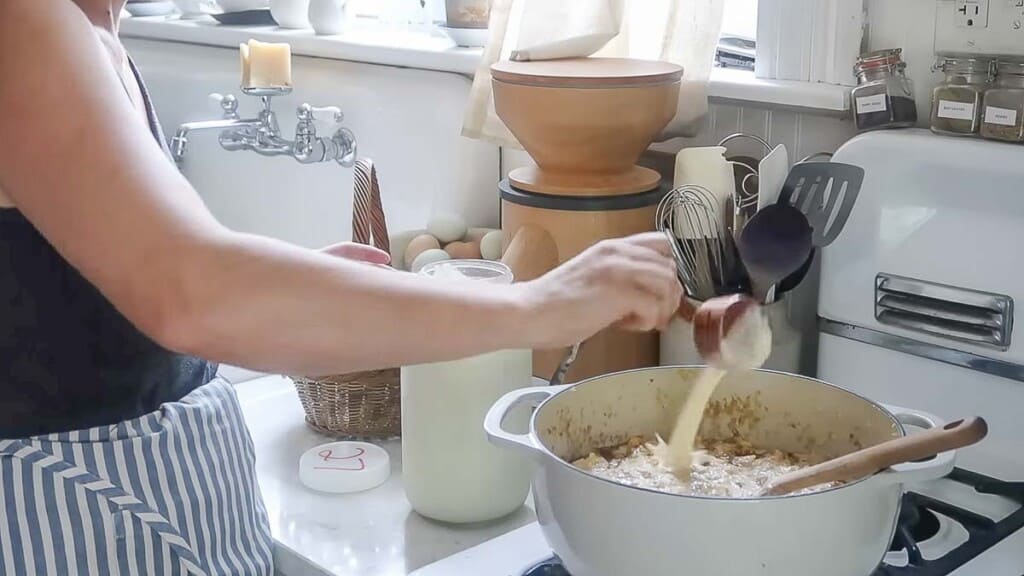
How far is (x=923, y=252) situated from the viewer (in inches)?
39.3

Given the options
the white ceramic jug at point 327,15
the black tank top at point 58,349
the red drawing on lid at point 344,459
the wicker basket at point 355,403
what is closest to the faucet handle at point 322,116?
the white ceramic jug at point 327,15

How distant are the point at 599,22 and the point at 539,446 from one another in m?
0.63

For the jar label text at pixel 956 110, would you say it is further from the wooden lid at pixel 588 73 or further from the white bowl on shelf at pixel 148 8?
the white bowl on shelf at pixel 148 8

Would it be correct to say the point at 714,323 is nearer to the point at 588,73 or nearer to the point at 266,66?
the point at 588,73

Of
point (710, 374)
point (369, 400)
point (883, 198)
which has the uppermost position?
point (883, 198)

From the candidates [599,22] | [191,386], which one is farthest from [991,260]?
[191,386]

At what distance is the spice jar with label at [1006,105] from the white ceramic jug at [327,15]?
1125mm

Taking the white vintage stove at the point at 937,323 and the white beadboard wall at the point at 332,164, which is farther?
the white beadboard wall at the point at 332,164

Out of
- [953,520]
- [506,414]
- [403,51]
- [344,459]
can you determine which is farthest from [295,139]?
[953,520]

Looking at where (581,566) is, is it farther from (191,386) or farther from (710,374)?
(191,386)

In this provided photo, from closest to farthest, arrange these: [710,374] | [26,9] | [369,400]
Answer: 1. [26,9]
2. [710,374]
3. [369,400]

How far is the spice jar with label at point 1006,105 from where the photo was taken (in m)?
0.94

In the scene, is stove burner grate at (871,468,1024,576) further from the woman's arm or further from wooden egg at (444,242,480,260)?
wooden egg at (444,242,480,260)

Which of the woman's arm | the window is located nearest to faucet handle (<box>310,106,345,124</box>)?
the window
